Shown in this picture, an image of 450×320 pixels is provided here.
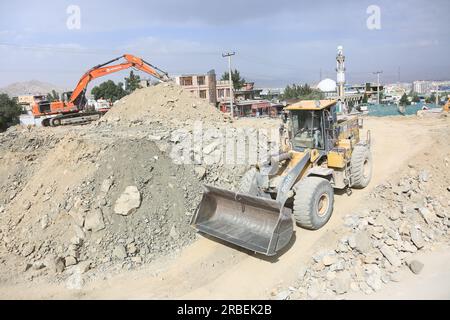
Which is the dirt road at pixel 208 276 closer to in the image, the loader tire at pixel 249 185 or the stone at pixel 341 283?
the stone at pixel 341 283

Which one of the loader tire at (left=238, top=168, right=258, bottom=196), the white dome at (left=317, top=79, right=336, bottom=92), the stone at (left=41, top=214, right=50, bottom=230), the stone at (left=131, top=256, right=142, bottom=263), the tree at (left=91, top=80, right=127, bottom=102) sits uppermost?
the tree at (left=91, top=80, right=127, bottom=102)

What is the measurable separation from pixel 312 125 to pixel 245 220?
2.82m

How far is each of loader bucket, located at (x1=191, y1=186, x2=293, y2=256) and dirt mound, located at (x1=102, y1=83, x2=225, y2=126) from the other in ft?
22.9

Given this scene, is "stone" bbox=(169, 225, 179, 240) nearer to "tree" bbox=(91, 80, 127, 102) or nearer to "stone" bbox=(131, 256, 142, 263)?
"stone" bbox=(131, 256, 142, 263)

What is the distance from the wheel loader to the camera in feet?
22.7

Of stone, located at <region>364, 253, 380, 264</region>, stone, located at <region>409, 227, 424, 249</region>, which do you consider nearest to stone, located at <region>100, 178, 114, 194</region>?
stone, located at <region>364, 253, 380, 264</region>

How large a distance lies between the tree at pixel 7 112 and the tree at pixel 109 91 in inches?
768

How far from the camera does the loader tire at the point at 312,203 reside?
23.9ft

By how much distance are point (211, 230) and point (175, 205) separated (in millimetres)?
1501

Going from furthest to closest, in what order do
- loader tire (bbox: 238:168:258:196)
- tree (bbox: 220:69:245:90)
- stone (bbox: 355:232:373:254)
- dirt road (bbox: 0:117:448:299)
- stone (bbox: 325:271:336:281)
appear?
tree (bbox: 220:69:245:90) → loader tire (bbox: 238:168:258:196) → stone (bbox: 355:232:373:254) → dirt road (bbox: 0:117:448:299) → stone (bbox: 325:271:336:281)

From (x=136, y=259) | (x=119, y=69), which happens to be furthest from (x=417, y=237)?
(x=119, y=69)

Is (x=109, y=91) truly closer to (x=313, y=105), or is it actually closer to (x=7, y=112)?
(x=7, y=112)

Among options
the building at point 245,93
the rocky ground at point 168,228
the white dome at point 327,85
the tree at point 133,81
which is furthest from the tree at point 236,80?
the rocky ground at point 168,228

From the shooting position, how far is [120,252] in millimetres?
7305
